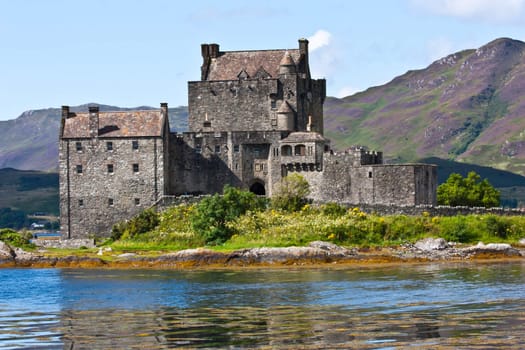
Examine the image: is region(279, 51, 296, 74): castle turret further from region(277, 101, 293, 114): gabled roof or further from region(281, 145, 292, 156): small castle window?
region(281, 145, 292, 156): small castle window

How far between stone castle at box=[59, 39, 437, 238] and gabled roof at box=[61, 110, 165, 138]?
0.26 feet

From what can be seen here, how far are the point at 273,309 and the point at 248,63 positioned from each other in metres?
50.1

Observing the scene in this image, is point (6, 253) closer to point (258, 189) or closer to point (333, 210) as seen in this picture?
A: point (258, 189)

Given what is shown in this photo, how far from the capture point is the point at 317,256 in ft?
241

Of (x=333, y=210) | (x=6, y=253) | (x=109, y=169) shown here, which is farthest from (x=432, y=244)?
(x=6, y=253)

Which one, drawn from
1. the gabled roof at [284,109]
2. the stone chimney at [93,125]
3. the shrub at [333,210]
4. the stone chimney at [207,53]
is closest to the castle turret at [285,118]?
the gabled roof at [284,109]

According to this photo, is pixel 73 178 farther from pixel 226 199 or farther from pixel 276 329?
pixel 276 329

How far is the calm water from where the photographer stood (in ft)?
128

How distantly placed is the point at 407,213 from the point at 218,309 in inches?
1329

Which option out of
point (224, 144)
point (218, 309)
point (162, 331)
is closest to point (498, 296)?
point (218, 309)

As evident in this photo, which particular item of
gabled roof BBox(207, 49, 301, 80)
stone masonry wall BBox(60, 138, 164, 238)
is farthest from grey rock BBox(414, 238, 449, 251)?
gabled roof BBox(207, 49, 301, 80)

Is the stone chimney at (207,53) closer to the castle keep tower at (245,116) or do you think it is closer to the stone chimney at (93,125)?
the castle keep tower at (245,116)

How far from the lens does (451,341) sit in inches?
1479

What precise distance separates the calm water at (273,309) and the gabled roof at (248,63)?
29.0m
